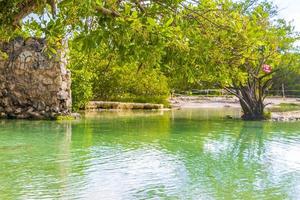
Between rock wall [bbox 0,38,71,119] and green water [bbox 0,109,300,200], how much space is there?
12.6 feet

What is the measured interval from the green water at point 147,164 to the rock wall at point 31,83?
3.84 m

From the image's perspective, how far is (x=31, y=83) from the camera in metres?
18.0

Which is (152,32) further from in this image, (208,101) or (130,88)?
(208,101)

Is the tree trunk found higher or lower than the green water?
higher

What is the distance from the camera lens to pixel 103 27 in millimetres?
3273

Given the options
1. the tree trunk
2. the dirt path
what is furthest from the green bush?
the tree trunk

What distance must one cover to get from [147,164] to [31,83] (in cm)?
1057

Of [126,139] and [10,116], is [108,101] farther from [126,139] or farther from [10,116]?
[126,139]

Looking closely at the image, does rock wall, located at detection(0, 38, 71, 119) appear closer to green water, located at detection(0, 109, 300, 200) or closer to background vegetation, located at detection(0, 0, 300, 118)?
green water, located at detection(0, 109, 300, 200)

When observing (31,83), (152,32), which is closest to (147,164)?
(152,32)

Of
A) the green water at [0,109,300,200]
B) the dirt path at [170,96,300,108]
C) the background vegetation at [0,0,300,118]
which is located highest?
the background vegetation at [0,0,300,118]

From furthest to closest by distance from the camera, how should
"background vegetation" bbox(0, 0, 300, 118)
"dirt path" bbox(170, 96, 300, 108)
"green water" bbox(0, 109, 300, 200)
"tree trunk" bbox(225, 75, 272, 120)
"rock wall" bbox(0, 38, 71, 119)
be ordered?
"dirt path" bbox(170, 96, 300, 108)
"tree trunk" bbox(225, 75, 272, 120)
"rock wall" bbox(0, 38, 71, 119)
"green water" bbox(0, 109, 300, 200)
"background vegetation" bbox(0, 0, 300, 118)

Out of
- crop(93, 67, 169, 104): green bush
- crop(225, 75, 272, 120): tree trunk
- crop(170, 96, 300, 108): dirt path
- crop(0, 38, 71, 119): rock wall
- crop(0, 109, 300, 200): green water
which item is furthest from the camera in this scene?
crop(170, 96, 300, 108): dirt path

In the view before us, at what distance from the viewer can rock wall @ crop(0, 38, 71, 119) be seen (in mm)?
17750
